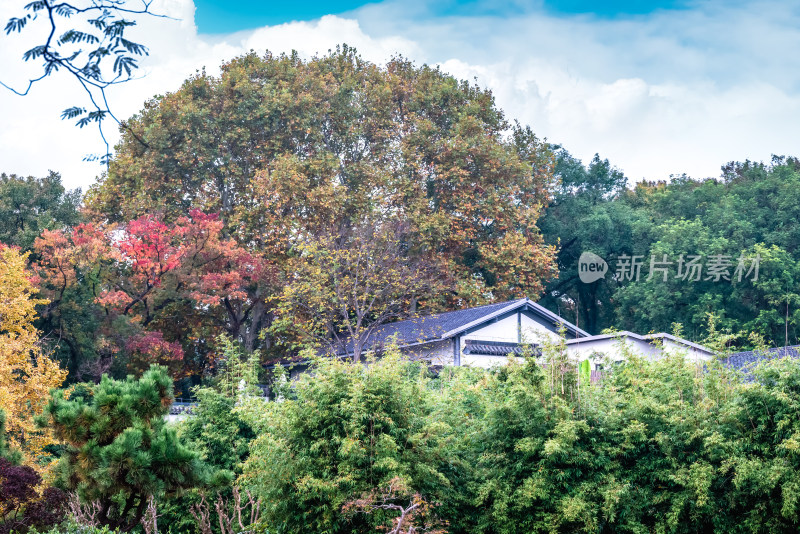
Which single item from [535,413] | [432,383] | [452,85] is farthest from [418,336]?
[535,413]

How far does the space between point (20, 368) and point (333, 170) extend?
12.8 metres

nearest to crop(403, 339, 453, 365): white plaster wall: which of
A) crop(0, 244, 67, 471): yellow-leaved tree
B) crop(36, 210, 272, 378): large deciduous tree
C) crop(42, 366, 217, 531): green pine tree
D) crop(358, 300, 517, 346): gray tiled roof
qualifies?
crop(358, 300, 517, 346): gray tiled roof

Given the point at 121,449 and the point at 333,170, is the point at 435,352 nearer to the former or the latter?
the point at 333,170

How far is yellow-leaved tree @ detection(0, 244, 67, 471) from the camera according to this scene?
1373cm

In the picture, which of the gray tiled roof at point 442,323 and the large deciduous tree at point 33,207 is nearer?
the gray tiled roof at point 442,323

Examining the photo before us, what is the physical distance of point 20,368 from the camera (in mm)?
14141

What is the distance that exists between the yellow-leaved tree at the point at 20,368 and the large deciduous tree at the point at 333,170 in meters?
9.38

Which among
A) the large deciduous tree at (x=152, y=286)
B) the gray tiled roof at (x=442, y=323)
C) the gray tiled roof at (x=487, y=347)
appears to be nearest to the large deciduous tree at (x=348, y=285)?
the gray tiled roof at (x=442, y=323)

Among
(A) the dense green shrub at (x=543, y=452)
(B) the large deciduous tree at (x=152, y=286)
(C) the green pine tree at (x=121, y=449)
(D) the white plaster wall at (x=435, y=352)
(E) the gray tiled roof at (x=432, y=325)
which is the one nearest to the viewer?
(A) the dense green shrub at (x=543, y=452)

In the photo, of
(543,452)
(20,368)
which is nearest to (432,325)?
(20,368)

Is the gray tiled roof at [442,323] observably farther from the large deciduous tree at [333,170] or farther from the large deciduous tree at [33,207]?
the large deciduous tree at [33,207]

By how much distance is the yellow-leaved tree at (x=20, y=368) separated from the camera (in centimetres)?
1373

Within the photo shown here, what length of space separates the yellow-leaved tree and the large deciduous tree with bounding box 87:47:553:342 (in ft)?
30.8

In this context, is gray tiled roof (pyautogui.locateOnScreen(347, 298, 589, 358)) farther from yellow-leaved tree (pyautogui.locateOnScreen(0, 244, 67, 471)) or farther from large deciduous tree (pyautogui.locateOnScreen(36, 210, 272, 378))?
yellow-leaved tree (pyautogui.locateOnScreen(0, 244, 67, 471))
